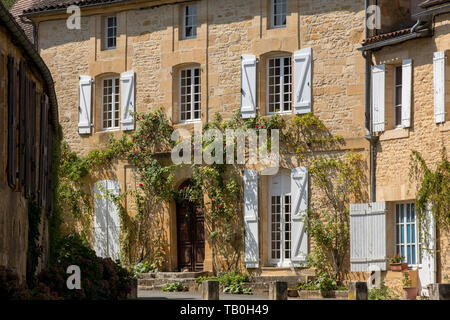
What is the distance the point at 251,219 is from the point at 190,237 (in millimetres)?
2144

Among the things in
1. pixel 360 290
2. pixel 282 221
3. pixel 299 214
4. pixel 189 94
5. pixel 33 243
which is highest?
pixel 189 94

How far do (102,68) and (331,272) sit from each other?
27.6 ft

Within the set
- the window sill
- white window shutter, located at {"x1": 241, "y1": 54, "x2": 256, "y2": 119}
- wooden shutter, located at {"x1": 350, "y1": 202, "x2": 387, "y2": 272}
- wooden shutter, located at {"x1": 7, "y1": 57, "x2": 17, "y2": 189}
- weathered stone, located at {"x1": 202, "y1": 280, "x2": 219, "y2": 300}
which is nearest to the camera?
wooden shutter, located at {"x1": 7, "y1": 57, "x2": 17, "y2": 189}

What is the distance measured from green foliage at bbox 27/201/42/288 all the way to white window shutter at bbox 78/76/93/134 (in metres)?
10.7

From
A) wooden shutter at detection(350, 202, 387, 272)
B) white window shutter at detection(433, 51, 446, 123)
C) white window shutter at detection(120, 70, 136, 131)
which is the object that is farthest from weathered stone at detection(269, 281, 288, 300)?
white window shutter at detection(120, 70, 136, 131)

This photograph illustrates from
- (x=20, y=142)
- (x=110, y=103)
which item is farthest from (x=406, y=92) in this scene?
(x=20, y=142)

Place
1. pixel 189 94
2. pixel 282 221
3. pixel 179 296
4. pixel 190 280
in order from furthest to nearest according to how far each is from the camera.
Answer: pixel 189 94 → pixel 282 221 → pixel 190 280 → pixel 179 296

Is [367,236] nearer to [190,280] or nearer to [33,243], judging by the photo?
[190,280]

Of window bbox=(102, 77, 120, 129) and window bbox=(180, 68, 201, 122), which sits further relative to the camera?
window bbox=(102, 77, 120, 129)

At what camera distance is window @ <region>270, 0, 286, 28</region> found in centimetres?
2623

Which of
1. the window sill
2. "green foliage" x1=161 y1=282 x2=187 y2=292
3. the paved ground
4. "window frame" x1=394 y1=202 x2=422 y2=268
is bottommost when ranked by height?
the paved ground

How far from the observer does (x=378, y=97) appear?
24.3 metres

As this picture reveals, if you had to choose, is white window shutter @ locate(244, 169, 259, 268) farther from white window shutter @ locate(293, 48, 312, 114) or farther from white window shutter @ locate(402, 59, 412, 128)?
white window shutter @ locate(402, 59, 412, 128)
